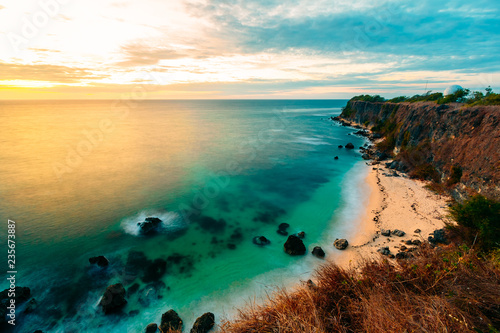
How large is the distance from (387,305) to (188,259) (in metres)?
16.3

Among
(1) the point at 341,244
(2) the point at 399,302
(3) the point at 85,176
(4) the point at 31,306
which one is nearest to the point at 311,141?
(1) the point at 341,244

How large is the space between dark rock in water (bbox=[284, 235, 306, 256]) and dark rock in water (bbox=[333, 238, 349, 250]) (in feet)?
10.6

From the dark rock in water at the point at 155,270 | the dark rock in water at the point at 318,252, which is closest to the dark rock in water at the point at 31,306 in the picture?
the dark rock in water at the point at 155,270

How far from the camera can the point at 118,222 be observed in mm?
24562

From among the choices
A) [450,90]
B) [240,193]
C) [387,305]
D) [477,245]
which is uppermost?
[450,90]

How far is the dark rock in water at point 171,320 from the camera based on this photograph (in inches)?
526

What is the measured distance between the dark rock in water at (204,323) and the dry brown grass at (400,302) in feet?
20.2

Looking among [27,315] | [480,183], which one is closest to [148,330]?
[27,315]

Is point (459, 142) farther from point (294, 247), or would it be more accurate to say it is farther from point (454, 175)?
point (294, 247)

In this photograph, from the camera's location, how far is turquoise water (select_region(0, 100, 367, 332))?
15594 millimetres

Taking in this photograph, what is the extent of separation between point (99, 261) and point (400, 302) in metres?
21.3

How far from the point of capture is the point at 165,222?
24766 millimetres

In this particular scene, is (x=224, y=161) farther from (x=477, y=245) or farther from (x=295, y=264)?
(x=477, y=245)

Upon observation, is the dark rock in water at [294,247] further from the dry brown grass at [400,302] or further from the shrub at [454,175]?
the shrub at [454,175]
